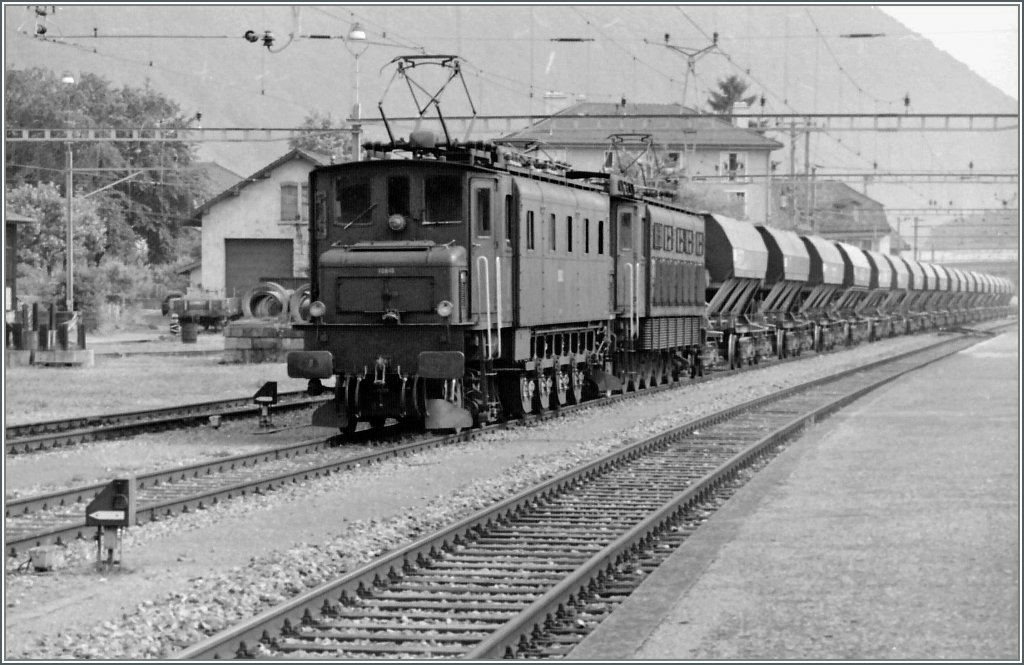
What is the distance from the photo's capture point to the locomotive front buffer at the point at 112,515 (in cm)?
1050

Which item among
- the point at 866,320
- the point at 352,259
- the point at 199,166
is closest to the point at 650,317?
the point at 352,259

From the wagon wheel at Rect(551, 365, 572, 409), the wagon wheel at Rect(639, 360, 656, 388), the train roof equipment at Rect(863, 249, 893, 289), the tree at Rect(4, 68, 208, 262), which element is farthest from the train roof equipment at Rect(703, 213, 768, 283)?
the tree at Rect(4, 68, 208, 262)

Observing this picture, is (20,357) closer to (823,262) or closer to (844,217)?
(823,262)

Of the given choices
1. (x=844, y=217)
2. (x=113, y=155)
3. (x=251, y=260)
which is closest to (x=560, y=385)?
(x=251, y=260)

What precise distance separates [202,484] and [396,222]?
5.17m

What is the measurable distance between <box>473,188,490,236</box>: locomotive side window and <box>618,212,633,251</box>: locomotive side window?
23.8 ft

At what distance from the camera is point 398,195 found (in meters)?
19.2

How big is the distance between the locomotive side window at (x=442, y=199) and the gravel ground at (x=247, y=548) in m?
2.86

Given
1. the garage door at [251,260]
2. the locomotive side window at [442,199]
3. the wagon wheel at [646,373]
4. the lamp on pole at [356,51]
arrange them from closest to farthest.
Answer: the locomotive side window at [442,199] < the wagon wheel at [646,373] < the lamp on pole at [356,51] < the garage door at [251,260]

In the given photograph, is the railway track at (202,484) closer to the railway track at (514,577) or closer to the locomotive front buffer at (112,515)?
the locomotive front buffer at (112,515)

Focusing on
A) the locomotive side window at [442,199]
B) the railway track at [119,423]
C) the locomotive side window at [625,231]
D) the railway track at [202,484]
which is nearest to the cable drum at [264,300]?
the railway track at [119,423]

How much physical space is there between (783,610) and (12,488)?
348 inches

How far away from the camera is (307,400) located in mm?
25281

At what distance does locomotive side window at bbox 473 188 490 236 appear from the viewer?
1906cm
